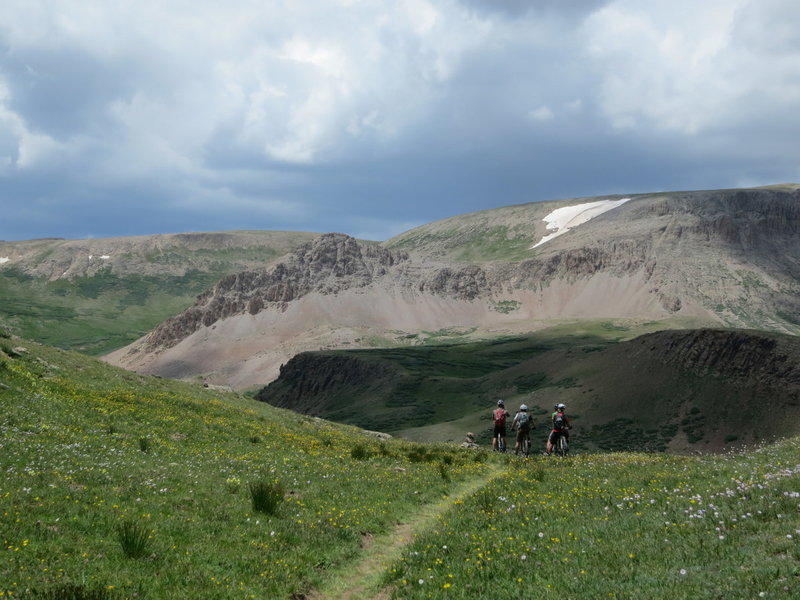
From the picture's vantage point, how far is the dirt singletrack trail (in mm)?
10641

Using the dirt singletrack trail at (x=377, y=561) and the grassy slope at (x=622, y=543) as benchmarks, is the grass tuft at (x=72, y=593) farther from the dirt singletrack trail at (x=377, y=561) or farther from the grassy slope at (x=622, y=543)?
the grassy slope at (x=622, y=543)

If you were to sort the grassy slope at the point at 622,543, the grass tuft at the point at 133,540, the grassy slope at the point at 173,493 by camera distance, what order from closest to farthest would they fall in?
the grassy slope at the point at 622,543
the grassy slope at the point at 173,493
the grass tuft at the point at 133,540

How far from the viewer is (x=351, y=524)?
1414 cm

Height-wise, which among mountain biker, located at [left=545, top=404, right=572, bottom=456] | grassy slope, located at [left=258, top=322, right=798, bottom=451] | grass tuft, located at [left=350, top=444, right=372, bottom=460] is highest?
grass tuft, located at [left=350, top=444, right=372, bottom=460]

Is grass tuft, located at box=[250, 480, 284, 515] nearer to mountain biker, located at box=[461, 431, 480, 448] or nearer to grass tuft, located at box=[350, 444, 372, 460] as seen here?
grass tuft, located at box=[350, 444, 372, 460]

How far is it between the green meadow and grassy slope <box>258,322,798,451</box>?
58474mm

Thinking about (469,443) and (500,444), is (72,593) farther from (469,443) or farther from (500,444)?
(469,443)

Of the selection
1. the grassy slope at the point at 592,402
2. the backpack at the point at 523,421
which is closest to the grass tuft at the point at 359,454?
the backpack at the point at 523,421

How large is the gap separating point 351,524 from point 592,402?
81533mm

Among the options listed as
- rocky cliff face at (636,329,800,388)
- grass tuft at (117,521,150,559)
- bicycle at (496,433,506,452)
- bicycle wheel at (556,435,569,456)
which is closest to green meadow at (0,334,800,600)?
grass tuft at (117,521,150,559)

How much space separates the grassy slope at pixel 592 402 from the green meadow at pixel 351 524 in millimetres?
58474

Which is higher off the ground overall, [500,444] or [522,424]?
[522,424]

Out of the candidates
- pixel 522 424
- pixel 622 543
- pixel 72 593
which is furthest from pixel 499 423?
pixel 72 593

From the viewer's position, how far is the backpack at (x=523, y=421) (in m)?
30.3
